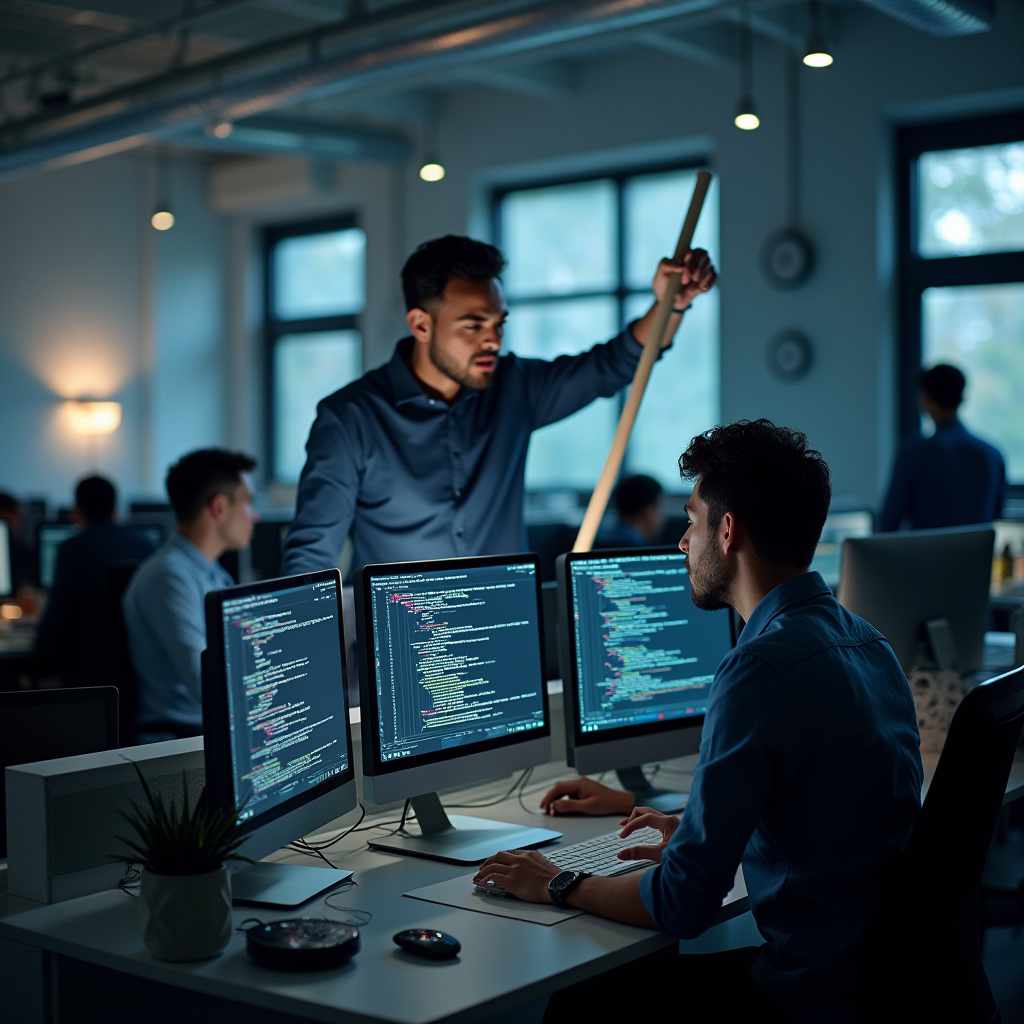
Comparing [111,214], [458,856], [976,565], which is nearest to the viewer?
[458,856]

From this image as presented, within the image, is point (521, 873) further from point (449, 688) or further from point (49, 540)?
point (49, 540)

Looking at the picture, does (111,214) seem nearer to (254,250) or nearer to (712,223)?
(254,250)

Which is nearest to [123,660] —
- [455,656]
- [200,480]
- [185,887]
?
[200,480]

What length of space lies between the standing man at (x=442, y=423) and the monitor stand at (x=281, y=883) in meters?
0.88

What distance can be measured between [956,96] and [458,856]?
5412 millimetres

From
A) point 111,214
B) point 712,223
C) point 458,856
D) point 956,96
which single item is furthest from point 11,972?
point 111,214

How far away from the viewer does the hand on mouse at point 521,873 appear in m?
1.72

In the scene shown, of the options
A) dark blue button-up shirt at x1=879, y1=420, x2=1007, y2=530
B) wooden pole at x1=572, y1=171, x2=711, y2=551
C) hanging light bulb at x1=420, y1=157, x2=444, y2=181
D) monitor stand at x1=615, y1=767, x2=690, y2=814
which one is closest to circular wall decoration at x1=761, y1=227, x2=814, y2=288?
dark blue button-up shirt at x1=879, y1=420, x2=1007, y2=530

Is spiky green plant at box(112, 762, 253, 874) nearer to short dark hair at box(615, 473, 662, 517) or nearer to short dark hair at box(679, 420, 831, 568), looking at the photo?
short dark hair at box(679, 420, 831, 568)

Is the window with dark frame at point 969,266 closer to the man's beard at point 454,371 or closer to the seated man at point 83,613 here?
the seated man at point 83,613

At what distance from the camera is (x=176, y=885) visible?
1.48m

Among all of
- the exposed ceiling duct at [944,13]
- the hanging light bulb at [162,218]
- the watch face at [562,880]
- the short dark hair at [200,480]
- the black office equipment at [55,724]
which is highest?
the exposed ceiling duct at [944,13]

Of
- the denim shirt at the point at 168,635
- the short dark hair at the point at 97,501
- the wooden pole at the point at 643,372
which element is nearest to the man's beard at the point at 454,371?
the wooden pole at the point at 643,372

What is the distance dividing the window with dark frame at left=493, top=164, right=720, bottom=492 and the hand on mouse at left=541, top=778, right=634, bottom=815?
5.30 metres
